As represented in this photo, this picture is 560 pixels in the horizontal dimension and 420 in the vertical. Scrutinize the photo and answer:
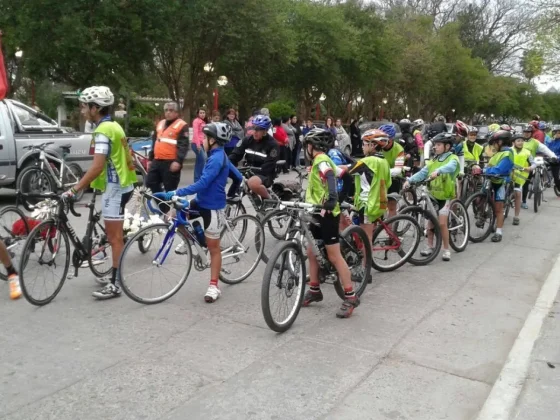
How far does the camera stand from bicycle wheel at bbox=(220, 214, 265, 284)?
6492 mm

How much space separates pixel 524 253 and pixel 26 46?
14120 mm

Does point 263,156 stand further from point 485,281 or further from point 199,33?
point 199,33

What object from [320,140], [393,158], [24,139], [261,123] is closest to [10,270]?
[320,140]

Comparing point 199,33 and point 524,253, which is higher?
point 199,33

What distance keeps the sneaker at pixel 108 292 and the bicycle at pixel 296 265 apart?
1674 mm

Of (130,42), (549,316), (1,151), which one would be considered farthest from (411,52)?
(549,316)

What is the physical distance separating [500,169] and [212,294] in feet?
17.7

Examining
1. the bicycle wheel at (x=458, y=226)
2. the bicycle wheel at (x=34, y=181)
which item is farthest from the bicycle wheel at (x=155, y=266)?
the bicycle wheel at (x=34, y=181)

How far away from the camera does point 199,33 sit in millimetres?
20859

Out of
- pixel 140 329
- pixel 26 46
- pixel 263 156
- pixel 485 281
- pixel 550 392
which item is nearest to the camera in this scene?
pixel 550 392

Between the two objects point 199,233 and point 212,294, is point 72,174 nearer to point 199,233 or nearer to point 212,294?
point 199,233

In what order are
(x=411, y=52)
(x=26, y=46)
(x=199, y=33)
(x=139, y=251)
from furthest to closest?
(x=411, y=52)
(x=199, y=33)
(x=26, y=46)
(x=139, y=251)

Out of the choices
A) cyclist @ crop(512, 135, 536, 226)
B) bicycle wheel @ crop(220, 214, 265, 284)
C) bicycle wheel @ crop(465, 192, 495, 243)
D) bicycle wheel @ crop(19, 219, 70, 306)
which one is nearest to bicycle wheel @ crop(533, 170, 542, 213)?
cyclist @ crop(512, 135, 536, 226)

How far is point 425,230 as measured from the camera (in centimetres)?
802
